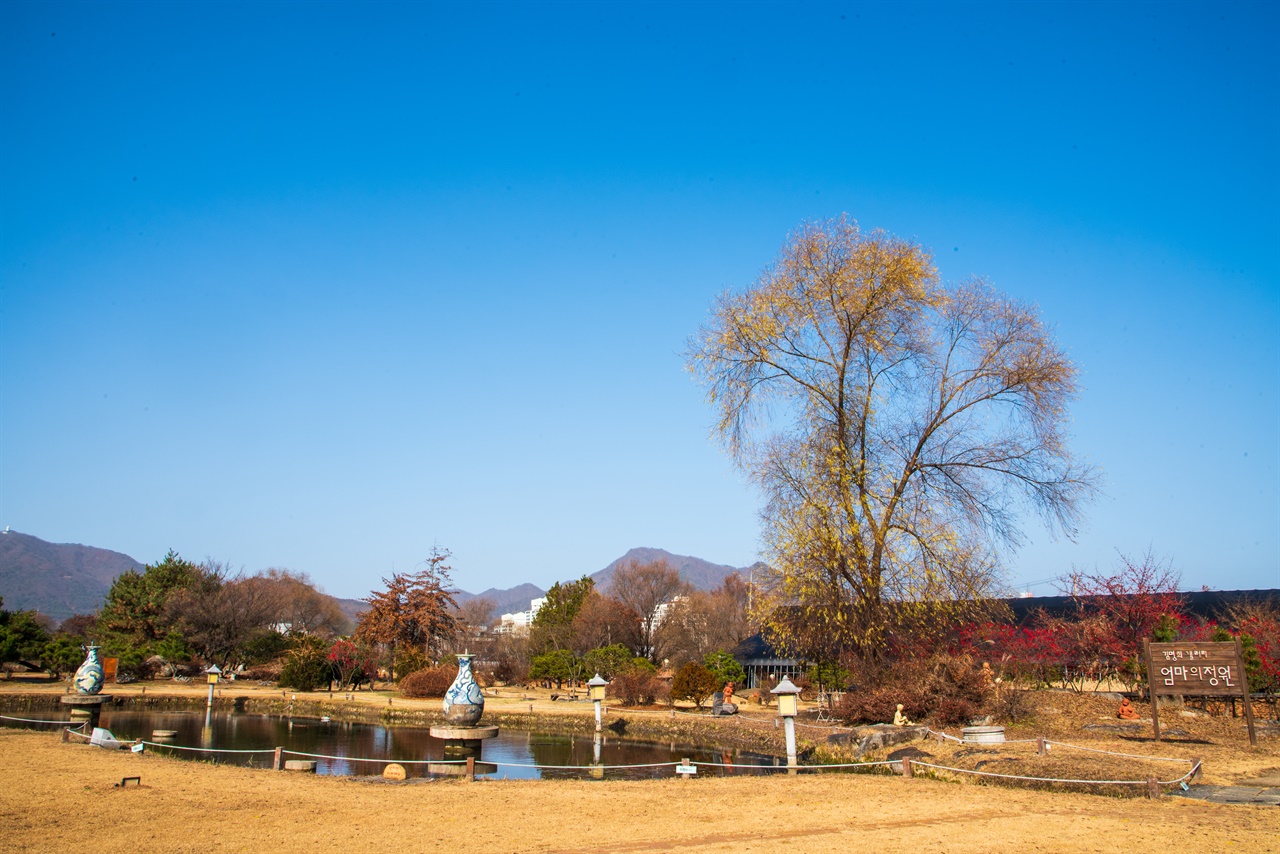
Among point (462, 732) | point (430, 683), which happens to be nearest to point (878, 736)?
point (462, 732)

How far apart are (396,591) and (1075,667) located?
2696 cm

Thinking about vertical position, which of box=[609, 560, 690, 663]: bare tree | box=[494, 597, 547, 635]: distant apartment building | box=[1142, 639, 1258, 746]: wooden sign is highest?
box=[609, 560, 690, 663]: bare tree

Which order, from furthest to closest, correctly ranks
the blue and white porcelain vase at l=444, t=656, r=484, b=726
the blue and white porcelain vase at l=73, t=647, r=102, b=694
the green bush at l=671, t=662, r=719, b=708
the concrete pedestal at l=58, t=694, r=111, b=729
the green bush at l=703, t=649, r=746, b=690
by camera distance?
the green bush at l=703, t=649, r=746, b=690 → the green bush at l=671, t=662, r=719, b=708 → the blue and white porcelain vase at l=73, t=647, r=102, b=694 → the concrete pedestal at l=58, t=694, r=111, b=729 → the blue and white porcelain vase at l=444, t=656, r=484, b=726

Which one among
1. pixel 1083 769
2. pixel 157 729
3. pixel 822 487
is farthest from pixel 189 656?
pixel 1083 769

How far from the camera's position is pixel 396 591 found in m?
36.3

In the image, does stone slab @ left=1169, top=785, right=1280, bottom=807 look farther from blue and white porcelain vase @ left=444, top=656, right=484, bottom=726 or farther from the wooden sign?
blue and white porcelain vase @ left=444, top=656, right=484, bottom=726

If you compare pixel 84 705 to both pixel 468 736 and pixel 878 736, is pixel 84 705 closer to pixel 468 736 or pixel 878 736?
pixel 468 736

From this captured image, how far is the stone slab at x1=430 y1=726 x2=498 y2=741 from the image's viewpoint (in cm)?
1473

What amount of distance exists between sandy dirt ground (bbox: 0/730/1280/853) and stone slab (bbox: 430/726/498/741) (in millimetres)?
2822

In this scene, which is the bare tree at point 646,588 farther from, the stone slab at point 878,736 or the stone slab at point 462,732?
the stone slab at point 462,732

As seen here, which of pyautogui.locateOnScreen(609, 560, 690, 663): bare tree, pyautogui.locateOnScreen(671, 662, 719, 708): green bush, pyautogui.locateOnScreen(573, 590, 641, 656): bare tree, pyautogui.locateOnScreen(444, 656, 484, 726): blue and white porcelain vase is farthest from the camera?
pyautogui.locateOnScreen(609, 560, 690, 663): bare tree

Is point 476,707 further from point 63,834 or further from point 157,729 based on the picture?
point 157,729

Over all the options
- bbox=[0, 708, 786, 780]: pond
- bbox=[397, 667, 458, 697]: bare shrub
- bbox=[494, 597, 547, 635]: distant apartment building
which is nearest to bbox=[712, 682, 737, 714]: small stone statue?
bbox=[0, 708, 786, 780]: pond

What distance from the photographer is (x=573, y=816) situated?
911 cm
